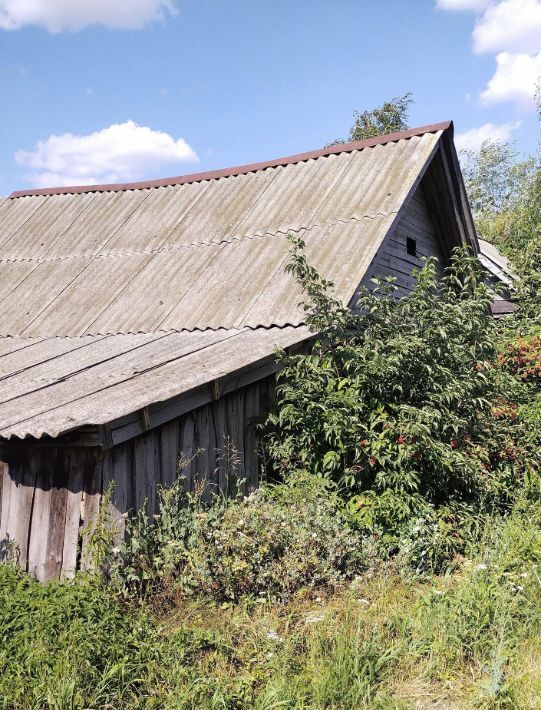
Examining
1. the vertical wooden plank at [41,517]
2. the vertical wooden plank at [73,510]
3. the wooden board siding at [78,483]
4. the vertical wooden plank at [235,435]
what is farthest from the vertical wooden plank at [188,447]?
the vertical wooden plank at [41,517]

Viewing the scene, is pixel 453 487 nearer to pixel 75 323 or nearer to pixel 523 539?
pixel 523 539

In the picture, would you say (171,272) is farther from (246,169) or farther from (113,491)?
(113,491)

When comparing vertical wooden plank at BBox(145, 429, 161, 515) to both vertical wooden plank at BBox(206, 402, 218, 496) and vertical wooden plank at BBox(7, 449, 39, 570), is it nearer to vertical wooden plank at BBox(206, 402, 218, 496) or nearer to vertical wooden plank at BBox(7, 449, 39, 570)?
vertical wooden plank at BBox(206, 402, 218, 496)

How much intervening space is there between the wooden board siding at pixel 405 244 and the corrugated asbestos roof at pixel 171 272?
3.50 ft

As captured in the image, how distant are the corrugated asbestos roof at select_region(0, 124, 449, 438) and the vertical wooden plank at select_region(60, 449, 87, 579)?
1.68 feet

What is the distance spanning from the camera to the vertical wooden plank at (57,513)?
5617mm

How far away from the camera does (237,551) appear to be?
5.49 m

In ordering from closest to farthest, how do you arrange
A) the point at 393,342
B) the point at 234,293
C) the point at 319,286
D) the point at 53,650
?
1. the point at 53,650
2. the point at 393,342
3. the point at 319,286
4. the point at 234,293

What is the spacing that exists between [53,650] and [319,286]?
4.46m

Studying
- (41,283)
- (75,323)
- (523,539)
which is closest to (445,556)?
(523,539)

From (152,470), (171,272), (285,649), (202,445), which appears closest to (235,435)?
(202,445)

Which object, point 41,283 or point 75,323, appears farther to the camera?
point 41,283

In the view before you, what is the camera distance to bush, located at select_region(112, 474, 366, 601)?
534 cm

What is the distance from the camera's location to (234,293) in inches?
351
